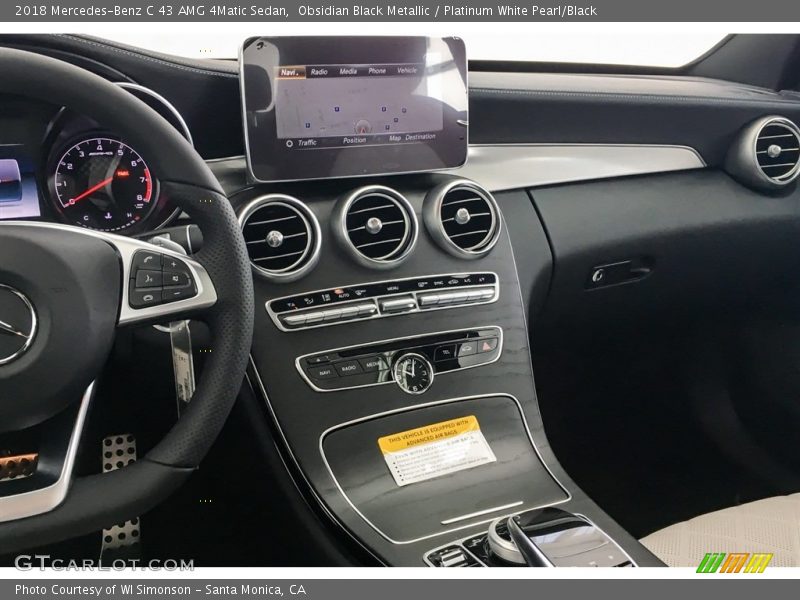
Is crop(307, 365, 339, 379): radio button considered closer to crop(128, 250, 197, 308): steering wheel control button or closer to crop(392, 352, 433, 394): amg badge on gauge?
crop(392, 352, 433, 394): amg badge on gauge

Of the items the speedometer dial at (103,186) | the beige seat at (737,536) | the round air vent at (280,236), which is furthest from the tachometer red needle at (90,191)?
the beige seat at (737,536)

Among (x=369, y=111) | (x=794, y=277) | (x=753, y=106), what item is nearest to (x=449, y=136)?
(x=369, y=111)

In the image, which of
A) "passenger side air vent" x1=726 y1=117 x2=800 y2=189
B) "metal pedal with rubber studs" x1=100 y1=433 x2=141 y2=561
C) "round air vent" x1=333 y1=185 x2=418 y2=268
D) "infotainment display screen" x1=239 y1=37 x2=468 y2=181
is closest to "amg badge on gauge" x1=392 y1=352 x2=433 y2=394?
"round air vent" x1=333 y1=185 x2=418 y2=268

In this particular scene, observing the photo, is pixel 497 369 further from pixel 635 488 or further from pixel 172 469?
pixel 635 488

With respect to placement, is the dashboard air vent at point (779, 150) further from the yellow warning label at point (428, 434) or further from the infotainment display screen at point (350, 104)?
the yellow warning label at point (428, 434)

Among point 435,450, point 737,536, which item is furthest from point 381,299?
point 737,536

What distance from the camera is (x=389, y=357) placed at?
3.94 feet

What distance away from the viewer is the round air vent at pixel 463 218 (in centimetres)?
125

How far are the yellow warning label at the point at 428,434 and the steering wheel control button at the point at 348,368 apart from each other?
0.11 m

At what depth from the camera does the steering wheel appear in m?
0.81

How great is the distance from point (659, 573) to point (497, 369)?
0.41 meters

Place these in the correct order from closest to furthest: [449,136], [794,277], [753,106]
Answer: [449,136] < [753,106] < [794,277]

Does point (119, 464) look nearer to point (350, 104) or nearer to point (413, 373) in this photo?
point (413, 373)
